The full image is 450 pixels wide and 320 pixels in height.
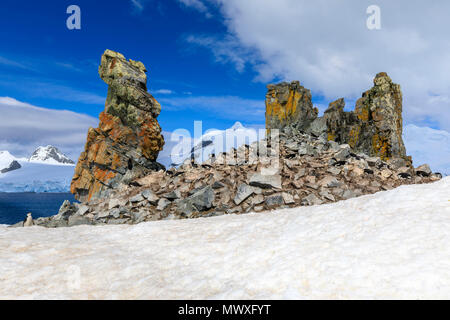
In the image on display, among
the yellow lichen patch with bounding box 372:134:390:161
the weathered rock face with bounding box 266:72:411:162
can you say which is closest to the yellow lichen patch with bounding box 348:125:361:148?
the weathered rock face with bounding box 266:72:411:162

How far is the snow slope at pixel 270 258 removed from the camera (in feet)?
10.0

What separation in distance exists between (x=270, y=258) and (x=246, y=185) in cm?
747

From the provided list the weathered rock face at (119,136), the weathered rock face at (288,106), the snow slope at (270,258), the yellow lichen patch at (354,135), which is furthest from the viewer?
the yellow lichen patch at (354,135)

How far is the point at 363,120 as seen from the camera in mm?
29734

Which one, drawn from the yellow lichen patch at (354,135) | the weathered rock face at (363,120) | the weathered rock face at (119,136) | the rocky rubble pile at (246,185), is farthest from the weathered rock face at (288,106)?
the weathered rock face at (119,136)

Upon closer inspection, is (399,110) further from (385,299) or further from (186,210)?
(385,299)

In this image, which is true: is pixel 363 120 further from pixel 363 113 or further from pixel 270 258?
pixel 270 258

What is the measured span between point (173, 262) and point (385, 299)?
9.83 ft

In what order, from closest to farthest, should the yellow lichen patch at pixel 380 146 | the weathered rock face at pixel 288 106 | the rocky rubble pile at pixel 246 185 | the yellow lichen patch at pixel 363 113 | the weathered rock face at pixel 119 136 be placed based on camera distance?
the rocky rubble pile at pixel 246 185
the weathered rock face at pixel 119 136
the weathered rock face at pixel 288 106
the yellow lichen patch at pixel 380 146
the yellow lichen patch at pixel 363 113

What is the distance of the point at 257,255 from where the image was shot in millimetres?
4133

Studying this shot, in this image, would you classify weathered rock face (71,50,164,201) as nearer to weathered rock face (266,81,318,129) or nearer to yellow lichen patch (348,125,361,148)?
weathered rock face (266,81,318,129)

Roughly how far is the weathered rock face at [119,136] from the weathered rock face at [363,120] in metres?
11.6

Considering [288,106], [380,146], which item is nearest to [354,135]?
[380,146]

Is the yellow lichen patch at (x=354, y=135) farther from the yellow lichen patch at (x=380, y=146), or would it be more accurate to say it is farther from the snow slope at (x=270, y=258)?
the snow slope at (x=270, y=258)
